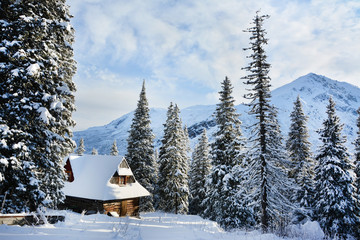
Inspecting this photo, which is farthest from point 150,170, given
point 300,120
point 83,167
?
point 300,120

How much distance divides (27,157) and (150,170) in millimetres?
23475

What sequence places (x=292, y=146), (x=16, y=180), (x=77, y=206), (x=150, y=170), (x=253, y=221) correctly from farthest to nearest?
(x=150, y=170)
(x=292, y=146)
(x=77, y=206)
(x=253, y=221)
(x=16, y=180)

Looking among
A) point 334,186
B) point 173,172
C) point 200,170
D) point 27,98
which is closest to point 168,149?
point 173,172

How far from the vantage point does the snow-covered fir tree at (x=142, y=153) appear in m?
31.6

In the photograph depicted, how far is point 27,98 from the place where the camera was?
32.1 feet

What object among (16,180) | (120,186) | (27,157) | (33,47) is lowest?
(120,186)

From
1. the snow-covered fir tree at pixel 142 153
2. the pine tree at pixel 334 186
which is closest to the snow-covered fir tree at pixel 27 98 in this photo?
the snow-covered fir tree at pixel 142 153

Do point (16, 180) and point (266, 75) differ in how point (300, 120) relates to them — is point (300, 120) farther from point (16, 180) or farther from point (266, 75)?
point (16, 180)

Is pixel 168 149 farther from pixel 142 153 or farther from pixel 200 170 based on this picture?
pixel 200 170

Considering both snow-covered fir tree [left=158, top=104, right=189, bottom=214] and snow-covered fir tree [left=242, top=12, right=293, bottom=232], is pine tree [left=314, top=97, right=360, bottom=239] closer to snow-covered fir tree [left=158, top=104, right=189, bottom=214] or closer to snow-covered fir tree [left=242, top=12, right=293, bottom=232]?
snow-covered fir tree [left=242, top=12, right=293, bottom=232]

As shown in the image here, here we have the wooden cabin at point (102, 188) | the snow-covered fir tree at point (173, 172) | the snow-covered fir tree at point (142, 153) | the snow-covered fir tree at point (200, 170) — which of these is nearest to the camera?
the wooden cabin at point (102, 188)

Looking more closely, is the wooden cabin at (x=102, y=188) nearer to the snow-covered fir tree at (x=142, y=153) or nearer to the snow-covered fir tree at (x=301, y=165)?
the snow-covered fir tree at (x=142, y=153)

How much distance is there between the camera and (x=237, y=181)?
2239 cm

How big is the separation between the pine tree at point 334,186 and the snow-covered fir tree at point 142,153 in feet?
70.6
